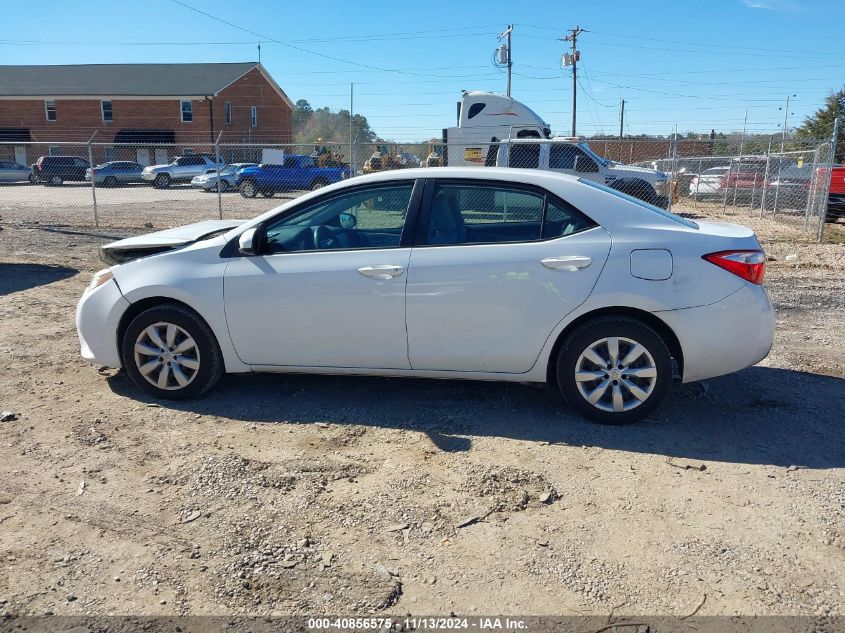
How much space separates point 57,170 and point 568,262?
37.2m

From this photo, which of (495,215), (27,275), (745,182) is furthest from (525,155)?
(495,215)

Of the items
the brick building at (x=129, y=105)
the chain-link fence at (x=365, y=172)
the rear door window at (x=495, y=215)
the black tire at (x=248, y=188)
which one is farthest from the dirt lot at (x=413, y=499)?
the brick building at (x=129, y=105)

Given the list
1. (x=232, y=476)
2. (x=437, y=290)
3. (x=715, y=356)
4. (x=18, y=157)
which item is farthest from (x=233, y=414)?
(x=18, y=157)

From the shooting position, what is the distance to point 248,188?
26.8 meters

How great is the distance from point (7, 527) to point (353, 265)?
2.38 meters

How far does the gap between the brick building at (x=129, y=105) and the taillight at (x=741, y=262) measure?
140 ft

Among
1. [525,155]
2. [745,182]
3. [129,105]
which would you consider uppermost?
[129,105]

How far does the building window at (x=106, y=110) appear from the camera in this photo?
45062 mm

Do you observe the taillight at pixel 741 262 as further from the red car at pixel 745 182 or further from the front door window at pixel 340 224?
the red car at pixel 745 182

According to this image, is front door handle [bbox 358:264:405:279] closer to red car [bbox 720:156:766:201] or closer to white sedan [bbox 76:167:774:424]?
white sedan [bbox 76:167:774:424]

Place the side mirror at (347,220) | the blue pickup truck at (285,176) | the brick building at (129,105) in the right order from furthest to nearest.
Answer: the brick building at (129,105) < the blue pickup truck at (285,176) < the side mirror at (347,220)

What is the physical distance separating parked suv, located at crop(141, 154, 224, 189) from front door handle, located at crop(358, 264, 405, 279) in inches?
1171

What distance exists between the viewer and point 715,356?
432cm

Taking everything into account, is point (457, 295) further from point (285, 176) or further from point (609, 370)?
point (285, 176)
